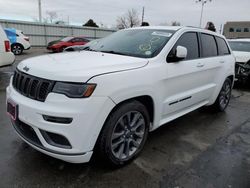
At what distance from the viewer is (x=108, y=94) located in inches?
91.3

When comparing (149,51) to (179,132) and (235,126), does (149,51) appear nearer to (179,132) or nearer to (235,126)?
(179,132)

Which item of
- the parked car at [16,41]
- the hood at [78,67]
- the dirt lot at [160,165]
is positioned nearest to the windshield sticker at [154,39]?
the hood at [78,67]

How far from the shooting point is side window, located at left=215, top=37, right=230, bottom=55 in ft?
15.2

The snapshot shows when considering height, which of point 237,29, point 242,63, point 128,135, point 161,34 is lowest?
point 128,135

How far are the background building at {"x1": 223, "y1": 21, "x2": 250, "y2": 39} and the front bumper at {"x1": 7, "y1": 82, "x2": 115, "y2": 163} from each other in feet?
215

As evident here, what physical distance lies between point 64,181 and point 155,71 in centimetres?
166

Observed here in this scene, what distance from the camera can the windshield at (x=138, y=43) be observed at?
10.4ft

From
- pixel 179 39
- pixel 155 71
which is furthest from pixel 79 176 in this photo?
pixel 179 39

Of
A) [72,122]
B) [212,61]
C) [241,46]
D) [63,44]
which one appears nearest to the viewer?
[72,122]

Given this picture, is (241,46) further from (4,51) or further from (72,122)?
(72,122)

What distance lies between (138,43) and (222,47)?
2312 millimetres

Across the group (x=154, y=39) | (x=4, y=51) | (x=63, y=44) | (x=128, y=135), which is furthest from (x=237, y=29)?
(x=128, y=135)

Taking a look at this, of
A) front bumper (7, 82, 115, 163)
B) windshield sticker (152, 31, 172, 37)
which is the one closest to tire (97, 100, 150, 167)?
front bumper (7, 82, 115, 163)

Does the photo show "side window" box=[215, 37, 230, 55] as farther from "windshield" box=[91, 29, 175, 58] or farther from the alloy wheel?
the alloy wheel
